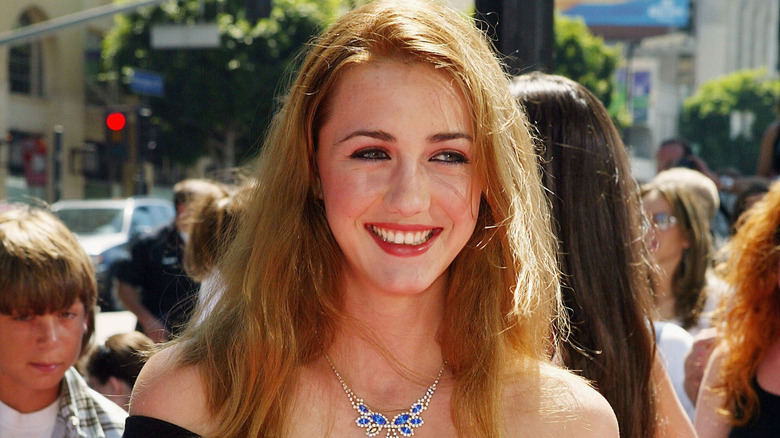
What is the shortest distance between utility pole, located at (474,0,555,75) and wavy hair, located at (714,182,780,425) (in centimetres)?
105

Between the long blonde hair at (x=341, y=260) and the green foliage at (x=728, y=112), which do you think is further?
the green foliage at (x=728, y=112)

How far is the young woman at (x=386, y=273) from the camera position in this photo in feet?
6.35

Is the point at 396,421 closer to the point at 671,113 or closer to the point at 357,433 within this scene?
the point at 357,433

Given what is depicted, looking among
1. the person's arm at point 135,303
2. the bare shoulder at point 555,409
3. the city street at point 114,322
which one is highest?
the bare shoulder at point 555,409

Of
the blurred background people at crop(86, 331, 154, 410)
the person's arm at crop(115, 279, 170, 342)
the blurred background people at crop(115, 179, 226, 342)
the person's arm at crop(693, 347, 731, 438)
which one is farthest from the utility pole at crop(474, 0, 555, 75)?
the person's arm at crop(115, 279, 170, 342)

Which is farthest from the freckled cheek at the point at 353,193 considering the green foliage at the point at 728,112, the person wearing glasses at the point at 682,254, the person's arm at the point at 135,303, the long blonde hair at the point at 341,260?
the green foliage at the point at 728,112

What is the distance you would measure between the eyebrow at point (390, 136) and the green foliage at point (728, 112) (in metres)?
56.9

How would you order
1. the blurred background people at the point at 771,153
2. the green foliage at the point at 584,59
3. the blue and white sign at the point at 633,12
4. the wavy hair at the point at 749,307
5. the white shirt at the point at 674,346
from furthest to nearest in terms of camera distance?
the blue and white sign at the point at 633,12
the green foliage at the point at 584,59
the blurred background people at the point at 771,153
the white shirt at the point at 674,346
the wavy hair at the point at 749,307

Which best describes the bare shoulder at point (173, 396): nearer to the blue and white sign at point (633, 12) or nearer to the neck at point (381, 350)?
the neck at point (381, 350)

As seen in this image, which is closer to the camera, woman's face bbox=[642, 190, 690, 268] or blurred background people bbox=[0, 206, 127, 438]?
blurred background people bbox=[0, 206, 127, 438]

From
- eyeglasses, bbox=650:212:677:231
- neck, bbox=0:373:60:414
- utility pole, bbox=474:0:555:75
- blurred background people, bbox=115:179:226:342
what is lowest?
blurred background people, bbox=115:179:226:342

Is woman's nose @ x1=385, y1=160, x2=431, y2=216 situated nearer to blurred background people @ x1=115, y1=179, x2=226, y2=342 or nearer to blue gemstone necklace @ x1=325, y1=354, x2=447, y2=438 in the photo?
blue gemstone necklace @ x1=325, y1=354, x2=447, y2=438

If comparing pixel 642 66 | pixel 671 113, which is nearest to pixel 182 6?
pixel 642 66

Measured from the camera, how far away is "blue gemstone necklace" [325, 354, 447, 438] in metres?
1.96
